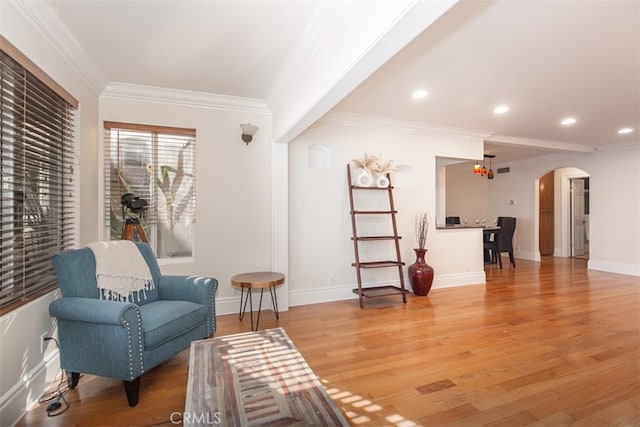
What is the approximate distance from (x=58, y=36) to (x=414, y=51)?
8.53ft

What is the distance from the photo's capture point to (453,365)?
2.49m

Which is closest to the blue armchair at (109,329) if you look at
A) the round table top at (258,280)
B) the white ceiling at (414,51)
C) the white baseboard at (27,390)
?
the white baseboard at (27,390)

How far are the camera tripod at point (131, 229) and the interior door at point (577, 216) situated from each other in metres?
9.38

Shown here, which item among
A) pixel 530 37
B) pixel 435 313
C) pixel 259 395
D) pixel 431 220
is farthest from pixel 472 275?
pixel 259 395

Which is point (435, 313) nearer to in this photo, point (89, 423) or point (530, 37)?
point (530, 37)

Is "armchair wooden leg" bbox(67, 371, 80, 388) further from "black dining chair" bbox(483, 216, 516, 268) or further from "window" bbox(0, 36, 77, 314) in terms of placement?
"black dining chair" bbox(483, 216, 516, 268)

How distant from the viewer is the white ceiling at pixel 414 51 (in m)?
2.08

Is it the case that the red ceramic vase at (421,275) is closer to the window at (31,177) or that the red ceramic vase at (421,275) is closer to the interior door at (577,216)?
the window at (31,177)

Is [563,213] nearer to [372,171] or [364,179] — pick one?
[372,171]

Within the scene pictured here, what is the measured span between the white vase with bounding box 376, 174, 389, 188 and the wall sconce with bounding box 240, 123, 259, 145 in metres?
1.71

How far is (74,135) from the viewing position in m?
2.75

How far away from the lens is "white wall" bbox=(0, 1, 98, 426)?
1801 millimetres

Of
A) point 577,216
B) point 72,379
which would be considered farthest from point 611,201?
point 72,379

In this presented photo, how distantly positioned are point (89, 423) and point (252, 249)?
7.15ft
